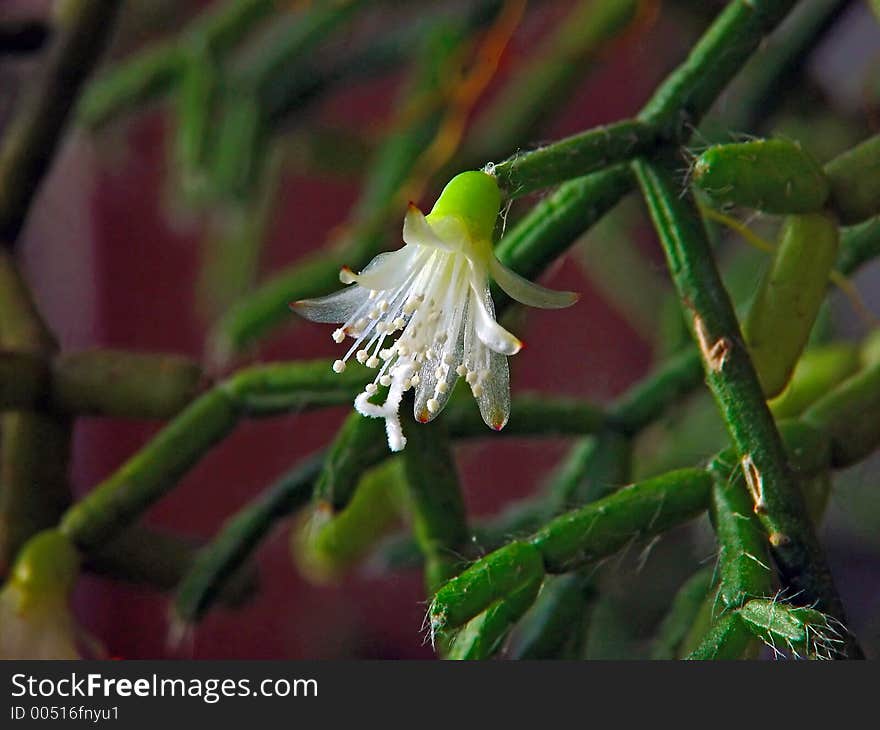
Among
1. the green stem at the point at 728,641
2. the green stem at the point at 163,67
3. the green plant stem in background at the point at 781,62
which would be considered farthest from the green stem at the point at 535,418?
the green stem at the point at 163,67

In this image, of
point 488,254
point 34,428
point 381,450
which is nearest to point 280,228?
point 34,428

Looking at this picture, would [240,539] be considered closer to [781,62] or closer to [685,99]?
[685,99]

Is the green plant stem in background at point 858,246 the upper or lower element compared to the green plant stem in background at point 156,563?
upper

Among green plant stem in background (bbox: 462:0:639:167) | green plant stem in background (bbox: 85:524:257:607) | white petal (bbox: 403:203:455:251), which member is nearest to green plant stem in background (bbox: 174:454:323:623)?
green plant stem in background (bbox: 85:524:257:607)

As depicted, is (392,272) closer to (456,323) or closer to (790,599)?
(456,323)

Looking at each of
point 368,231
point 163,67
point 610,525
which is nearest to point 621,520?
point 610,525

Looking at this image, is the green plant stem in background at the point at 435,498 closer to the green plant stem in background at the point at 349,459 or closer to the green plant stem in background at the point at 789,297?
the green plant stem in background at the point at 349,459

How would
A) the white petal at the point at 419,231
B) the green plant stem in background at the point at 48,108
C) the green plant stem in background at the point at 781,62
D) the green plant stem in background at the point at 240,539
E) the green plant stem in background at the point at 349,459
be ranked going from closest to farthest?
the white petal at the point at 419,231 < the green plant stem in background at the point at 349,459 < the green plant stem in background at the point at 240,539 < the green plant stem in background at the point at 48,108 < the green plant stem in background at the point at 781,62
